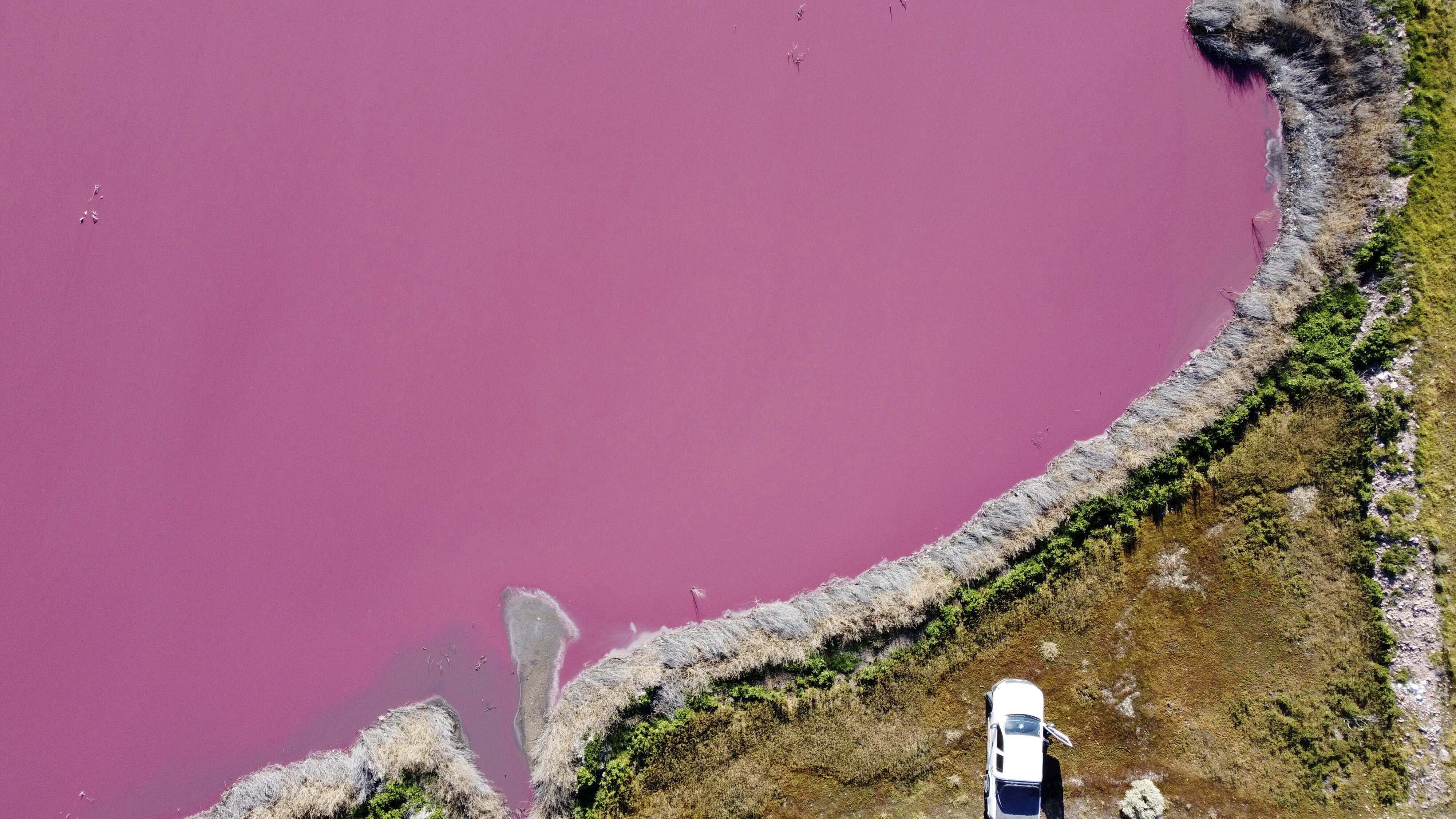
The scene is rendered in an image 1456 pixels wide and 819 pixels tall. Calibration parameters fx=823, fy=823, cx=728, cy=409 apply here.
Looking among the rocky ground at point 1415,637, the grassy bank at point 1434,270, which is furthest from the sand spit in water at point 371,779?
the grassy bank at point 1434,270

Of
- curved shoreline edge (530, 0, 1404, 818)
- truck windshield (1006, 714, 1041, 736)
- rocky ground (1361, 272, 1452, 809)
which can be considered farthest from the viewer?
curved shoreline edge (530, 0, 1404, 818)

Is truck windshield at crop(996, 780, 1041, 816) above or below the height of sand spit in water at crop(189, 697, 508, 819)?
below

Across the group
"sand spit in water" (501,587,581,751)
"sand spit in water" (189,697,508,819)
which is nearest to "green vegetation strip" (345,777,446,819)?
"sand spit in water" (189,697,508,819)

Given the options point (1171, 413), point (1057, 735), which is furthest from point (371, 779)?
point (1171, 413)

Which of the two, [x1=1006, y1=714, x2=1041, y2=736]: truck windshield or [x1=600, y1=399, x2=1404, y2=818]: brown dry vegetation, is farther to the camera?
[x1=600, y1=399, x2=1404, y2=818]: brown dry vegetation

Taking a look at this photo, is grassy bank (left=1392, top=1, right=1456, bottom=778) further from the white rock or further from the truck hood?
the truck hood

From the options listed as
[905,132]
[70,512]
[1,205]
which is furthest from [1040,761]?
[1,205]

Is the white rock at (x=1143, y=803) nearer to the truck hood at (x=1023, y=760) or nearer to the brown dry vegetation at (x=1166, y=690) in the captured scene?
the brown dry vegetation at (x=1166, y=690)
